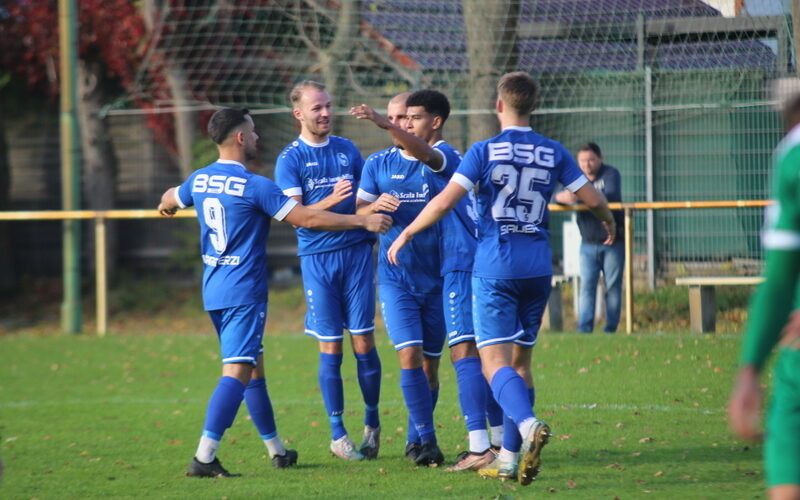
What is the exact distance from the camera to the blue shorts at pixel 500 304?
18.4ft

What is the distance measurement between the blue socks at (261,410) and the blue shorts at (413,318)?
87 cm

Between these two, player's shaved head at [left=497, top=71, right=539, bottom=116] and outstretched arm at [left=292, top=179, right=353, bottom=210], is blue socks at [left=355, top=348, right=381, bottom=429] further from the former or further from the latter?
player's shaved head at [left=497, top=71, right=539, bottom=116]

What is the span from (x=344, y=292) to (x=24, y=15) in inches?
592

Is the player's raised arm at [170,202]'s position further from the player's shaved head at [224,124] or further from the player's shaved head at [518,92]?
the player's shaved head at [518,92]

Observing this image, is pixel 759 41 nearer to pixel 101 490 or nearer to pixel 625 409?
pixel 625 409

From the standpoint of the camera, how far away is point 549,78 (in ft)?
45.5

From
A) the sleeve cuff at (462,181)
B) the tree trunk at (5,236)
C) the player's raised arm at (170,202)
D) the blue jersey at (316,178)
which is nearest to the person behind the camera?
the sleeve cuff at (462,181)

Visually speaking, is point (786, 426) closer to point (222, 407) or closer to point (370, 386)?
point (222, 407)

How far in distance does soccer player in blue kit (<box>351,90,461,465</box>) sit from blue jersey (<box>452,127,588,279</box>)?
0.76 meters

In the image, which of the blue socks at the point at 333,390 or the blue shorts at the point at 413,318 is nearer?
the blue shorts at the point at 413,318

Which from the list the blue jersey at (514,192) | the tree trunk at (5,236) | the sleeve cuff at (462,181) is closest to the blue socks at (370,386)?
the blue jersey at (514,192)

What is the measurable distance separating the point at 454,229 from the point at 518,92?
115cm

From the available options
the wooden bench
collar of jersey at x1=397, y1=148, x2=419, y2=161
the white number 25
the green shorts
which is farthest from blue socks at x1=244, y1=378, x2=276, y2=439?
the wooden bench

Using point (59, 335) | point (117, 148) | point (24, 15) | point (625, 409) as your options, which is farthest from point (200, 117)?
point (625, 409)
